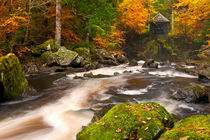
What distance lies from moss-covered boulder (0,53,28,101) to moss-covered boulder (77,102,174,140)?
4042 mm

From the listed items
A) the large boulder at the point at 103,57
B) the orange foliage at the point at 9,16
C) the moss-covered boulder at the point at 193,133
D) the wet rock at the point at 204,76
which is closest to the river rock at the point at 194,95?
the moss-covered boulder at the point at 193,133

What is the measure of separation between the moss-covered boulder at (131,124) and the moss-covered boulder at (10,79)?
13.3 feet

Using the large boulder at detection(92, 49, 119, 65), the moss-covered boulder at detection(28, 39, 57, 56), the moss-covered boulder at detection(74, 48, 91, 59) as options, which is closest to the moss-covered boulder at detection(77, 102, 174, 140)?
the moss-covered boulder at detection(28, 39, 57, 56)

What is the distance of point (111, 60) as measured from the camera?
18812mm

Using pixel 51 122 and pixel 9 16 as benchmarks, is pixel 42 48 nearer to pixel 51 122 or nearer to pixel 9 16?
pixel 9 16

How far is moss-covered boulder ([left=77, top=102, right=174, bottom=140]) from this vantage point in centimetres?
286

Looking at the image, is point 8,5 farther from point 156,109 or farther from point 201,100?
point 201,100

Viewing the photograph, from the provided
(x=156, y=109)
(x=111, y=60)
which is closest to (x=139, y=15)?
(x=111, y=60)

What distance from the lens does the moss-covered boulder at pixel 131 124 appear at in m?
2.86

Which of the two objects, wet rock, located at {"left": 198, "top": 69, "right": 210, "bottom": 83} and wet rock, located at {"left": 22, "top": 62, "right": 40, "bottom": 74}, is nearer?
wet rock, located at {"left": 198, "top": 69, "right": 210, "bottom": 83}

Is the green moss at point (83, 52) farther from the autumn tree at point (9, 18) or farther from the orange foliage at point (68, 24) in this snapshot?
the autumn tree at point (9, 18)

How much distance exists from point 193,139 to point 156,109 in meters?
1.28

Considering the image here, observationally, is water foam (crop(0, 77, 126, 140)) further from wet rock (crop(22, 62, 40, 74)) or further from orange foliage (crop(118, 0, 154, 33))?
orange foliage (crop(118, 0, 154, 33))

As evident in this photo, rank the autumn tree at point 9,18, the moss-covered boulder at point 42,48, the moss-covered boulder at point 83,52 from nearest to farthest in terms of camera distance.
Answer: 1. the autumn tree at point 9,18
2. the moss-covered boulder at point 42,48
3. the moss-covered boulder at point 83,52
